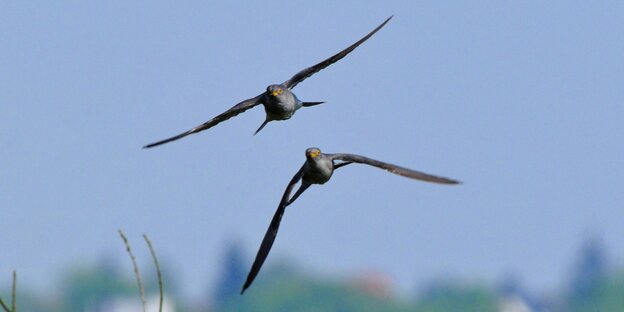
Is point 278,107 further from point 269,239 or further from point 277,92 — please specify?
point 269,239

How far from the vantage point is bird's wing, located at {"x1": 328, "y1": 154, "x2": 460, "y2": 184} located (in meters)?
11.9

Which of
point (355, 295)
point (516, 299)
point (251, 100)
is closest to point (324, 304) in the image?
point (355, 295)

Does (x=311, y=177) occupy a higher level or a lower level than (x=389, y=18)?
lower

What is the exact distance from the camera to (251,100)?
16.4 m

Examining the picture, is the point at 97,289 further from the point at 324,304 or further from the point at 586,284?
the point at 586,284

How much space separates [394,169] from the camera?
1270 centimetres

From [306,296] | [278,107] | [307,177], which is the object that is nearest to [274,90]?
[278,107]

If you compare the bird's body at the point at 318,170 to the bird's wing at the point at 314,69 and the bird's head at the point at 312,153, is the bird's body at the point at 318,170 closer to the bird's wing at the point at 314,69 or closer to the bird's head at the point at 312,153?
the bird's head at the point at 312,153

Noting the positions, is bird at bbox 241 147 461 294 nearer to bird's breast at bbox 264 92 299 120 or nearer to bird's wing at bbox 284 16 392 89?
bird's breast at bbox 264 92 299 120

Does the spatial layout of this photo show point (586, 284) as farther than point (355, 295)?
Yes

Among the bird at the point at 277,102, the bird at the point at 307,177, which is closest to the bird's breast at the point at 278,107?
the bird at the point at 277,102

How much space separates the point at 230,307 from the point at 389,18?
159 m

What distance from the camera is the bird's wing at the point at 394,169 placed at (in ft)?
39.2

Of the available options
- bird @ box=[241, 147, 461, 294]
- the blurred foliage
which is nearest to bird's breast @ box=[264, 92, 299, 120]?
bird @ box=[241, 147, 461, 294]
